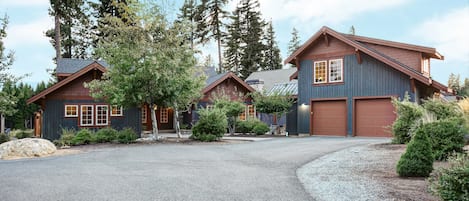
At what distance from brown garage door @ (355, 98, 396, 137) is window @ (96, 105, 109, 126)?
13.6m

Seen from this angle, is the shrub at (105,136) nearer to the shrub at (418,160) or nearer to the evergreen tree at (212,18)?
the shrub at (418,160)

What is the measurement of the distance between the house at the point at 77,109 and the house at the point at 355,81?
10.0 metres

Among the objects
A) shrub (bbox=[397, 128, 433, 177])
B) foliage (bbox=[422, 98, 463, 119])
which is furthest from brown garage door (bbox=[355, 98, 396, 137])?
shrub (bbox=[397, 128, 433, 177])

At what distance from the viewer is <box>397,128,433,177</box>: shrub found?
689cm

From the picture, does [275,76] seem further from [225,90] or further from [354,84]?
[354,84]

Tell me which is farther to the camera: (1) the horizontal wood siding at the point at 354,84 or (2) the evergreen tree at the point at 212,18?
(2) the evergreen tree at the point at 212,18

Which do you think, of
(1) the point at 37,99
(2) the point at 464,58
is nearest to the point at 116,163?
(1) the point at 37,99

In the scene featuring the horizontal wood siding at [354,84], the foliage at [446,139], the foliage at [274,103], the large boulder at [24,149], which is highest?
the horizontal wood siding at [354,84]

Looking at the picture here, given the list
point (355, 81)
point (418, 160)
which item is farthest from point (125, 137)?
point (418, 160)

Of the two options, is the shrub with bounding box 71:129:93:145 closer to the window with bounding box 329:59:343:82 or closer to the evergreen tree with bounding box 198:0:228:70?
the window with bounding box 329:59:343:82

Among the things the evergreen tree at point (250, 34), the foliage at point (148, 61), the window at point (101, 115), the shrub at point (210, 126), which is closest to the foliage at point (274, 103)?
the shrub at point (210, 126)

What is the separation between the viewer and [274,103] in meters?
20.3

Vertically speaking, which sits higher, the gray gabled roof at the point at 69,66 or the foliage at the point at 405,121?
the gray gabled roof at the point at 69,66

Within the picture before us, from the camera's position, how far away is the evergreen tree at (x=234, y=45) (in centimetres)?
4247
